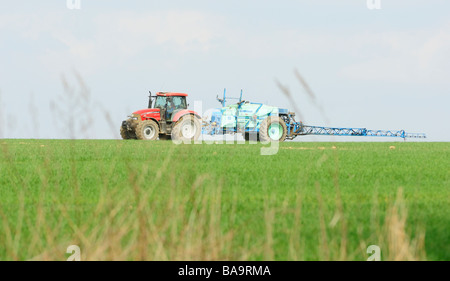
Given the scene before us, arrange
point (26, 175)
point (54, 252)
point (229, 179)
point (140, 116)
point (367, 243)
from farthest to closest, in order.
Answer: point (140, 116), point (26, 175), point (229, 179), point (367, 243), point (54, 252)

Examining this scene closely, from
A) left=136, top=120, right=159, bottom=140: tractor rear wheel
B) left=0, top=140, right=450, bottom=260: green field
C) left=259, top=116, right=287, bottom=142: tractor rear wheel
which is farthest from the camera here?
left=259, top=116, right=287, bottom=142: tractor rear wheel

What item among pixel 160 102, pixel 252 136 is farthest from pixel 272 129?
pixel 160 102

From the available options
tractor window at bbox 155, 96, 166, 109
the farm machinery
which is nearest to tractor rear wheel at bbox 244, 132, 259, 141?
the farm machinery

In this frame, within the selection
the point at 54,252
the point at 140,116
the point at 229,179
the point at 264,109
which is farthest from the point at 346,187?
the point at 264,109

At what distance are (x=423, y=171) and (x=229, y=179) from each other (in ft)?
12.2

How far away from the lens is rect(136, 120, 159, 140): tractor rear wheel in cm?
2212

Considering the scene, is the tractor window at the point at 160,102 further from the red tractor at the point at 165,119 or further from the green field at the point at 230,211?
the green field at the point at 230,211

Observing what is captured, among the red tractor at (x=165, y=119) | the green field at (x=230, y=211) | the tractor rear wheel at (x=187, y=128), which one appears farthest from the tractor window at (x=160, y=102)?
the green field at (x=230, y=211)

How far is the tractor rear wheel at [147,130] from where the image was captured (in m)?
22.1

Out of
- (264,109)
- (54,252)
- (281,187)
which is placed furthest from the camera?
(264,109)

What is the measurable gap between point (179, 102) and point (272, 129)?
4.40 meters

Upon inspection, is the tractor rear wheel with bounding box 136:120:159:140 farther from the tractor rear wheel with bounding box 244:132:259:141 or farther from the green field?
the green field
